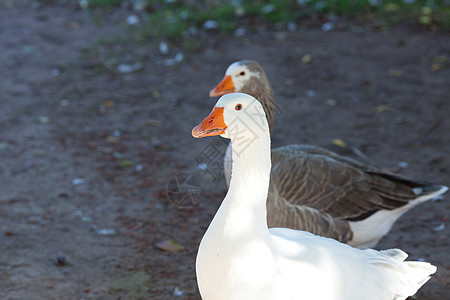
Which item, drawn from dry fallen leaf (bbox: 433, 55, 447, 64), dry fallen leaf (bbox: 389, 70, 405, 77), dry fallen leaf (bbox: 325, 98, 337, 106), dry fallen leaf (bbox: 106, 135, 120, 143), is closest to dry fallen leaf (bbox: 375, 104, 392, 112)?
dry fallen leaf (bbox: 325, 98, 337, 106)

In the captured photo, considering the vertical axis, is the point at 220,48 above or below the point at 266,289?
below

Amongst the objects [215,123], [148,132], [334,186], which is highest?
[215,123]

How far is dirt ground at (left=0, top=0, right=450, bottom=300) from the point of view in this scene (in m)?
3.81

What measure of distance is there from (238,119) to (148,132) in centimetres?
340

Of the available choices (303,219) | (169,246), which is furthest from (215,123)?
(169,246)

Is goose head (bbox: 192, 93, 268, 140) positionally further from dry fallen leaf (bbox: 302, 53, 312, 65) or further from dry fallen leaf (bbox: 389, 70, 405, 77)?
dry fallen leaf (bbox: 302, 53, 312, 65)

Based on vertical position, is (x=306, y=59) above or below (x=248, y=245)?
below

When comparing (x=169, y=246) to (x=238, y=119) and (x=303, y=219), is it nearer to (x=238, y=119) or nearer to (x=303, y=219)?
(x=303, y=219)

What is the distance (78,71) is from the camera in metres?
6.89

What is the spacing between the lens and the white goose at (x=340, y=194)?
3.62 meters

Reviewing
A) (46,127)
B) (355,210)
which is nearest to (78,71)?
(46,127)

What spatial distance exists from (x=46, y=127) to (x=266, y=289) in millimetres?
3974

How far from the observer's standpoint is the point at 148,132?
565 centimetres

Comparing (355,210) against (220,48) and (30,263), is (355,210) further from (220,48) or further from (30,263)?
(220,48)
